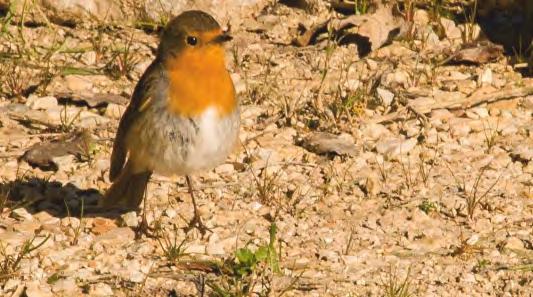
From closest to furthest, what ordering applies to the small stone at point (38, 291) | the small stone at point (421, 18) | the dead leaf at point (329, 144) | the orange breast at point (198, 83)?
the small stone at point (38, 291) < the orange breast at point (198, 83) < the dead leaf at point (329, 144) < the small stone at point (421, 18)

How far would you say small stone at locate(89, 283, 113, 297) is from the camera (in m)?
5.31

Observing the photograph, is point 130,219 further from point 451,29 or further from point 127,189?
point 451,29

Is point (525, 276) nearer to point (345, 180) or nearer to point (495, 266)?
point (495, 266)

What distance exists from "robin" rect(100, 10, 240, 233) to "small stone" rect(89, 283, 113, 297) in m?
0.71

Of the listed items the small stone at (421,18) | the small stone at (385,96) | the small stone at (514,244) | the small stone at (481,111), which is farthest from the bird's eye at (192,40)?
the small stone at (421,18)

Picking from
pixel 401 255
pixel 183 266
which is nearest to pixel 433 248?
pixel 401 255

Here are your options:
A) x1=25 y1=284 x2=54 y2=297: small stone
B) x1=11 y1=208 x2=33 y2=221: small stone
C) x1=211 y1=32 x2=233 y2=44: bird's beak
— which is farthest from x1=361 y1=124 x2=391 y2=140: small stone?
x1=25 y1=284 x2=54 y2=297: small stone

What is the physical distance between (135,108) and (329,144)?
55.0 inches

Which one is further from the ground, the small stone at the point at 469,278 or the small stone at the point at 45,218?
the small stone at the point at 469,278

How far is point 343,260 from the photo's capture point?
5648mm

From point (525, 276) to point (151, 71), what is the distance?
2.05 m

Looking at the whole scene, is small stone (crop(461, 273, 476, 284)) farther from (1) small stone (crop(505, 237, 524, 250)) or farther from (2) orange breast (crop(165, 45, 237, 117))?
(2) orange breast (crop(165, 45, 237, 117))

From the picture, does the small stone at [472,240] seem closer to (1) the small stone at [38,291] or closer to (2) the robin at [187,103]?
(2) the robin at [187,103]

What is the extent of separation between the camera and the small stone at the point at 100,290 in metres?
5.31
